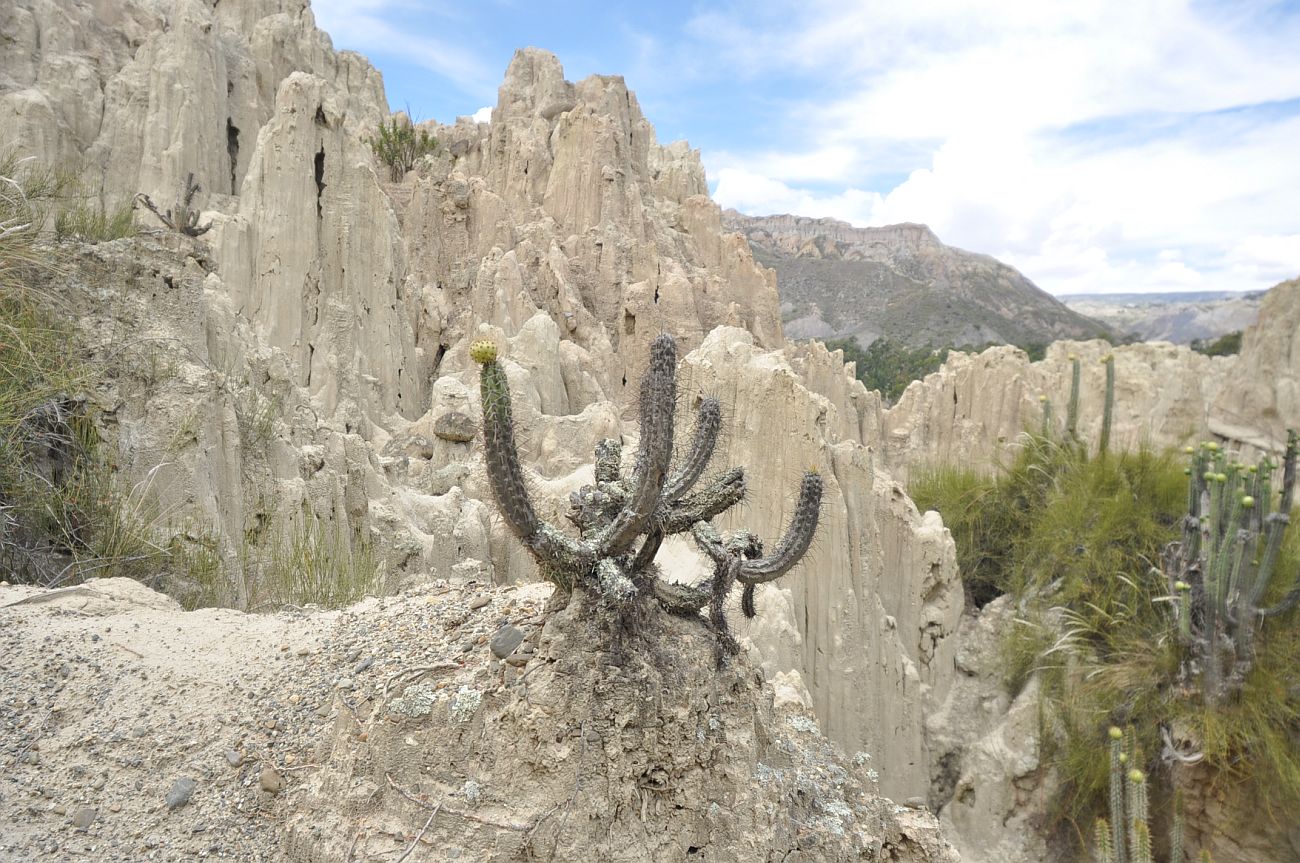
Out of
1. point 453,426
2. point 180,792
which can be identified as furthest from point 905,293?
point 180,792

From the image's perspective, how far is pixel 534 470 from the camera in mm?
10211

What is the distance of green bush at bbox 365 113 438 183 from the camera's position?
26844 millimetres

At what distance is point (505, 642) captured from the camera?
2617 millimetres

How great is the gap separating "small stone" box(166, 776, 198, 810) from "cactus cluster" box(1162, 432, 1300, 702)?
317 inches

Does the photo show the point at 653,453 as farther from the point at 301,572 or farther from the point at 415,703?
the point at 301,572

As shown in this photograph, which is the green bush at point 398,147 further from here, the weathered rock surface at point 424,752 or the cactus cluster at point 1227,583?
the weathered rock surface at point 424,752

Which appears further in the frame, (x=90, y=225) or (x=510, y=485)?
(x=90, y=225)

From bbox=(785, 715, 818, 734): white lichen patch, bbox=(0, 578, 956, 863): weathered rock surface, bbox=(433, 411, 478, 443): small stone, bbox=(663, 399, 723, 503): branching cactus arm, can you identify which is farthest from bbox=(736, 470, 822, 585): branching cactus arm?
bbox=(433, 411, 478, 443): small stone

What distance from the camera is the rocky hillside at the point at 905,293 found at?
73.2m

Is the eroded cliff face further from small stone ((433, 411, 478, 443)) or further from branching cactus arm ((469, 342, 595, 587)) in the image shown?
branching cactus arm ((469, 342, 595, 587))

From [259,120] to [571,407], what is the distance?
1427 centimetres

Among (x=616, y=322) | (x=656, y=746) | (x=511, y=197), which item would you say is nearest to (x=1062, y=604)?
(x=656, y=746)

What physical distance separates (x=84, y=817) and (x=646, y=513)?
7.29 ft

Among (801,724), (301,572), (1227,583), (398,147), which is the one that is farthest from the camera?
(398,147)
